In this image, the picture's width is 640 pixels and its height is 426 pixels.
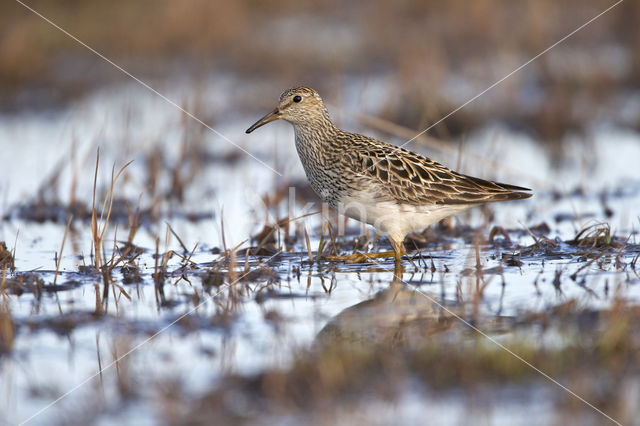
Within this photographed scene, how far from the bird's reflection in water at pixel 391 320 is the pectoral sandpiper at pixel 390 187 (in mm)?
1197

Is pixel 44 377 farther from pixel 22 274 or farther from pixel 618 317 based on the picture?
pixel 618 317

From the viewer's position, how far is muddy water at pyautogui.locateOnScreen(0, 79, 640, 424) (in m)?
5.44

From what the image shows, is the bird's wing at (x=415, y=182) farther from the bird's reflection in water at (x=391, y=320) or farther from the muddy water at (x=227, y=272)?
the bird's reflection in water at (x=391, y=320)

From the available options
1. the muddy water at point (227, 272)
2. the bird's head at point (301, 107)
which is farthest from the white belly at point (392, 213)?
the bird's head at point (301, 107)

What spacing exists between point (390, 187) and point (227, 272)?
182cm

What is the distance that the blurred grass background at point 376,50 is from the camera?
14.8m

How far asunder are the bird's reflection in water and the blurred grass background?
687 centimetres

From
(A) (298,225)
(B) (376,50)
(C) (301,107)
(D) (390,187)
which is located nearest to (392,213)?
(D) (390,187)

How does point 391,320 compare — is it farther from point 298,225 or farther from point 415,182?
point 298,225

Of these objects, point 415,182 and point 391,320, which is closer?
point 391,320

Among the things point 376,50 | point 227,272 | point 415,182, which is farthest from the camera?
point 376,50

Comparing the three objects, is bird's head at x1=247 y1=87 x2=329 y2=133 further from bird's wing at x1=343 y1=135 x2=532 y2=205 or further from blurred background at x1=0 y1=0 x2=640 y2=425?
blurred background at x1=0 y1=0 x2=640 y2=425

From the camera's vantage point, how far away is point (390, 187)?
818cm

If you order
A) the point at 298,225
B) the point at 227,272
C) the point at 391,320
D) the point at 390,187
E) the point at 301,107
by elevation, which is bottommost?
the point at 391,320
